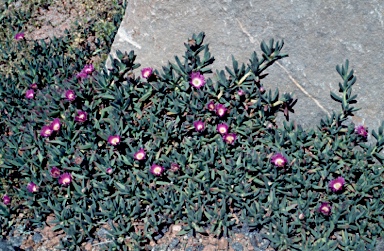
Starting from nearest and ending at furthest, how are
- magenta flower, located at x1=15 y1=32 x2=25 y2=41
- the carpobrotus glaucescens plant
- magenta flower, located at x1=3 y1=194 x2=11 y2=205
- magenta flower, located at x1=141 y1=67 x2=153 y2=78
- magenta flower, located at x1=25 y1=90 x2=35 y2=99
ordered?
the carpobrotus glaucescens plant → magenta flower, located at x1=3 y1=194 x2=11 y2=205 → magenta flower, located at x1=141 y1=67 x2=153 y2=78 → magenta flower, located at x1=25 y1=90 x2=35 y2=99 → magenta flower, located at x1=15 y1=32 x2=25 y2=41

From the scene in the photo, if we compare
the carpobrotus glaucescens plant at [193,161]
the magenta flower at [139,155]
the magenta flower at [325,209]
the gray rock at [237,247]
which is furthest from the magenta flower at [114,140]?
the magenta flower at [325,209]

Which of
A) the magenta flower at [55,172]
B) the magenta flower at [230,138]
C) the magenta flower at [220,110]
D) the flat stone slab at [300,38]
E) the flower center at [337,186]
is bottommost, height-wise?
the magenta flower at [55,172]

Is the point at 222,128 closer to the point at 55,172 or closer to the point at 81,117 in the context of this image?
the point at 81,117

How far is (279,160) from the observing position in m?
3.69

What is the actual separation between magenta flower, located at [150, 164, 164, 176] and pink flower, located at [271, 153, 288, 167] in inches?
31.1

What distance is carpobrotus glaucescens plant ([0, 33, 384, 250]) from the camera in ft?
12.0

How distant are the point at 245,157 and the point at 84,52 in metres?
1.99

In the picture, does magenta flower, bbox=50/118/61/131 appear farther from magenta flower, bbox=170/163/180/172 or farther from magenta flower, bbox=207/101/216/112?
magenta flower, bbox=207/101/216/112

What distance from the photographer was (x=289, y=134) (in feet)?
12.6

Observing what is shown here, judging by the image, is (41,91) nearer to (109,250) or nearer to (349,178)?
(109,250)

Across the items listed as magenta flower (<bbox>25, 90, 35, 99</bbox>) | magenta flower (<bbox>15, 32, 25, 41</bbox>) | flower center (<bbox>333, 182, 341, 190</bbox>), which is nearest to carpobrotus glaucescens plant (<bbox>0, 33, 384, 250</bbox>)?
flower center (<bbox>333, 182, 341, 190</bbox>)

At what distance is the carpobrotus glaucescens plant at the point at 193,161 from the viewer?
3652 millimetres

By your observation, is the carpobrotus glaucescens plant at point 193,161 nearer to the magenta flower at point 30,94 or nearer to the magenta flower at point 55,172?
the magenta flower at point 55,172

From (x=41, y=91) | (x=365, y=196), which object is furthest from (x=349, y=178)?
(x=41, y=91)
